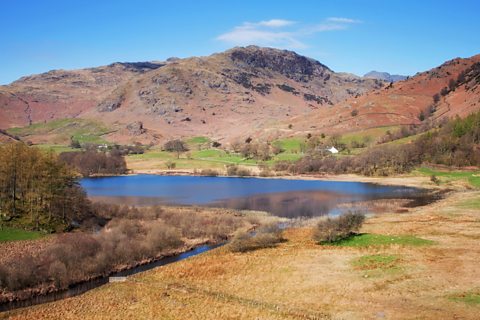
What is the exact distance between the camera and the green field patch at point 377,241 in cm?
4347

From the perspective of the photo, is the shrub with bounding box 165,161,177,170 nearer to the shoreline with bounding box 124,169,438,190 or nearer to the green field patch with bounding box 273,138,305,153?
the shoreline with bounding box 124,169,438,190

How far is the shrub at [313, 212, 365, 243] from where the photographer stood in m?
47.8

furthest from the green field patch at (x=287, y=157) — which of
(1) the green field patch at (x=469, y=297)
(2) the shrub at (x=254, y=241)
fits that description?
(1) the green field patch at (x=469, y=297)

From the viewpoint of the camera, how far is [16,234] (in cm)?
4638

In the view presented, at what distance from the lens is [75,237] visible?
44344 millimetres

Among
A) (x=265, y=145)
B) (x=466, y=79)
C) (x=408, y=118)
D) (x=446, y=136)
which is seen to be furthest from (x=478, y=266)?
(x=466, y=79)

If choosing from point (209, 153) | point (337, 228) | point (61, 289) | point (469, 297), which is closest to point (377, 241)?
point (337, 228)

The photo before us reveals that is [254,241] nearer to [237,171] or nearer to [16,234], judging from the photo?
[16,234]

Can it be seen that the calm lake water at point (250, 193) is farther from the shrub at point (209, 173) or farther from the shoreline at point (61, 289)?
the shoreline at point (61, 289)

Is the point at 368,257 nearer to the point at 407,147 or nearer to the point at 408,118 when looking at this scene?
the point at 407,147

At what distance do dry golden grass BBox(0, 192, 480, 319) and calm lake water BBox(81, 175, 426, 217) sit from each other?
1059 inches

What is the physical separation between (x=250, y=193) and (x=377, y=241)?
165 ft

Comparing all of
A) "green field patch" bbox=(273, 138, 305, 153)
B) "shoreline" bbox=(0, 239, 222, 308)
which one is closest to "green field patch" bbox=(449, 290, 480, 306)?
"shoreline" bbox=(0, 239, 222, 308)

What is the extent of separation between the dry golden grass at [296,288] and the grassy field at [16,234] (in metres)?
15.1
